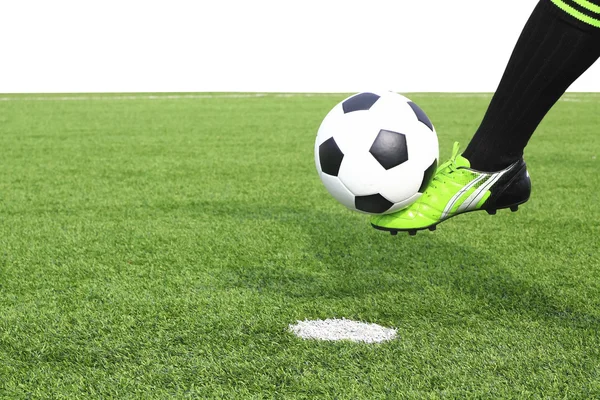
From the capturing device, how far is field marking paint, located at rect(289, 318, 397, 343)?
2258 millimetres

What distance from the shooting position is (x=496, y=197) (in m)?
2.43

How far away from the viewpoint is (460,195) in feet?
7.89

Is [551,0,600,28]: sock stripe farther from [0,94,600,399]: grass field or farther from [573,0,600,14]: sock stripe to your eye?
[0,94,600,399]: grass field

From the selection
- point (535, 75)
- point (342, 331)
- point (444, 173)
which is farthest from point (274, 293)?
point (535, 75)

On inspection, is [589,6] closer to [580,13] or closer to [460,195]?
[580,13]

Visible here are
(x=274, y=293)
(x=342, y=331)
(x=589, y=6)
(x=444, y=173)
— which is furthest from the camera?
(x=274, y=293)

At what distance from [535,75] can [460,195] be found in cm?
53

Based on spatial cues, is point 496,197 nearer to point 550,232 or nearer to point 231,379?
point 231,379

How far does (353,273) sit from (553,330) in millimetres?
998

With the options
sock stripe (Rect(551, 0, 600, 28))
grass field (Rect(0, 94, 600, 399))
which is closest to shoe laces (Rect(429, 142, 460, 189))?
grass field (Rect(0, 94, 600, 399))

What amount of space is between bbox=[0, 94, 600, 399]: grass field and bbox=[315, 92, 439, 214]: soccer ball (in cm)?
48

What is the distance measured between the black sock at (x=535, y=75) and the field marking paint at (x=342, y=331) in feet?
2.40

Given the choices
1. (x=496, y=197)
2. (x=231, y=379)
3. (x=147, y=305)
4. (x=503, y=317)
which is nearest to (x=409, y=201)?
(x=496, y=197)

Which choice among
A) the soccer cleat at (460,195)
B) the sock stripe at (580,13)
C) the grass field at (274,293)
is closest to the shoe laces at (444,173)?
the soccer cleat at (460,195)
